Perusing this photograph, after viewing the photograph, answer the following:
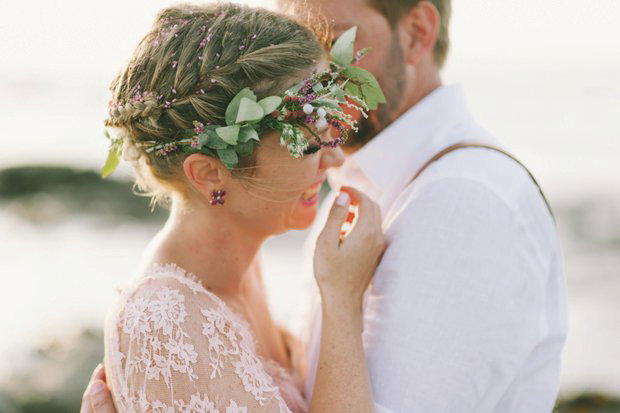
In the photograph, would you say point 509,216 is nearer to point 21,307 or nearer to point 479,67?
point 21,307

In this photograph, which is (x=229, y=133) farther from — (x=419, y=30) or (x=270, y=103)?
(x=419, y=30)

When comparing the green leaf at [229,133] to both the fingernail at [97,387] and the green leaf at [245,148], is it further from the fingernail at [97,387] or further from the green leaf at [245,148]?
the fingernail at [97,387]

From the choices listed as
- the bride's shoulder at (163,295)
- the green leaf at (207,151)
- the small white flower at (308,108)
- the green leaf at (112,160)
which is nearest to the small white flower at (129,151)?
the green leaf at (112,160)

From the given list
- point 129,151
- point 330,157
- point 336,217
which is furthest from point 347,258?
point 129,151

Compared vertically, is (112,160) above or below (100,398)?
above

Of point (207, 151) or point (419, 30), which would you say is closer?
point (207, 151)

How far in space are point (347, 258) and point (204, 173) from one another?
618 mm

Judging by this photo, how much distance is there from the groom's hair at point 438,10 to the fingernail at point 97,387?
200 centimetres

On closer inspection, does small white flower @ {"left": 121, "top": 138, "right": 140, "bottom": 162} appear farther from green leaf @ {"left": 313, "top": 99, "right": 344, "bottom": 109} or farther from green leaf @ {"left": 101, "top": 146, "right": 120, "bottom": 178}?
green leaf @ {"left": 313, "top": 99, "right": 344, "bottom": 109}

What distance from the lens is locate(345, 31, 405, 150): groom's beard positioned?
3.16 m

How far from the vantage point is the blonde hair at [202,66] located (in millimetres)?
2312

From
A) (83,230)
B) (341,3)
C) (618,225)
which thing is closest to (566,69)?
(618,225)

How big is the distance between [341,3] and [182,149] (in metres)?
1.10

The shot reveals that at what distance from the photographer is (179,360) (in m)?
2.14
